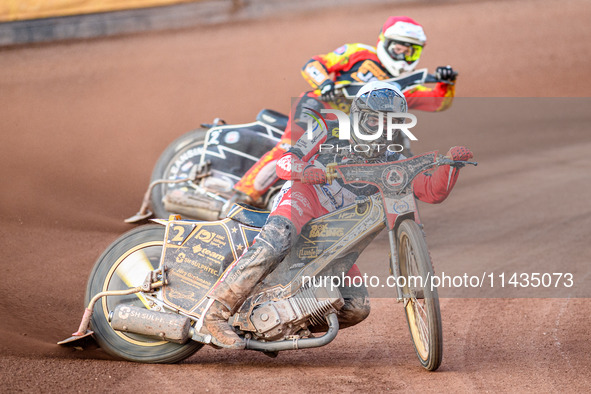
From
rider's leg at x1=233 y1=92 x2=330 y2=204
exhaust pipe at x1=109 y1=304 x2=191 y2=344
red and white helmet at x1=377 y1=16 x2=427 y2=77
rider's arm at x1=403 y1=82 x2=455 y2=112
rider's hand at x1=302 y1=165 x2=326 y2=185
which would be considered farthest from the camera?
rider's arm at x1=403 y1=82 x2=455 y2=112

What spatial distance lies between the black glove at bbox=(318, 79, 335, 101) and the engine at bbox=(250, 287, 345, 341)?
3543mm

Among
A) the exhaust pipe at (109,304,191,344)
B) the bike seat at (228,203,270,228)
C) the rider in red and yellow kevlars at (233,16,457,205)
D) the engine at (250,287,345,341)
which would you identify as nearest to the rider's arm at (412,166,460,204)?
the engine at (250,287,345,341)

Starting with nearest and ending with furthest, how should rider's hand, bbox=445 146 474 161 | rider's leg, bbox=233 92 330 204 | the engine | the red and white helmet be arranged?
rider's hand, bbox=445 146 474 161 < the engine < rider's leg, bbox=233 92 330 204 < the red and white helmet

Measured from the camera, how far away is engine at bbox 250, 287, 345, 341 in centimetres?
498

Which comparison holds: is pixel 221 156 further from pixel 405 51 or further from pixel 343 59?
pixel 405 51

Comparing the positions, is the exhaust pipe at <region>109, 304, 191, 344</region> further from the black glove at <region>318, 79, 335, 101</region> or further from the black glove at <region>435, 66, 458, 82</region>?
the black glove at <region>435, 66, 458, 82</region>

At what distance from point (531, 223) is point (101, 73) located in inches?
348

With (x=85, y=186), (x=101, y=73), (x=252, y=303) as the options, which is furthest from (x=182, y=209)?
(x=101, y=73)

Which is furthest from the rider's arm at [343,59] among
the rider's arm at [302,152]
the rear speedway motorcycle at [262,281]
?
the rear speedway motorcycle at [262,281]

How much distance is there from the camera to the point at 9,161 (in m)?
11.3

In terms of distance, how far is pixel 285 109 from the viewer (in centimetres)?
1372

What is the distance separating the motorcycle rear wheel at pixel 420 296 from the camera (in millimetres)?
4562

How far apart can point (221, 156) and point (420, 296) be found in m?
4.14

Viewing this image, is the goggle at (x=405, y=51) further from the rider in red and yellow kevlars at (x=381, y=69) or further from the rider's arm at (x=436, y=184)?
the rider's arm at (x=436, y=184)
